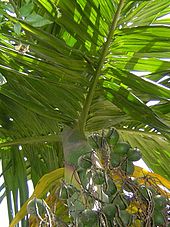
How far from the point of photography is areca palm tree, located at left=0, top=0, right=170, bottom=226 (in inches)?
63.3

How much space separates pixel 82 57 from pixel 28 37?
0.17m

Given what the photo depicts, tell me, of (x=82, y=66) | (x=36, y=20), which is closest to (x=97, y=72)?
(x=82, y=66)

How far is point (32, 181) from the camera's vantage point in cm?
225

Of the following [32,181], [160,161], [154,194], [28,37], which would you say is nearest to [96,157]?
[154,194]

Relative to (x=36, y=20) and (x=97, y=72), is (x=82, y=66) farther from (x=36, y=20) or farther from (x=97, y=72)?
(x=36, y=20)

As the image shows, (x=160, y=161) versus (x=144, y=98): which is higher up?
(x=144, y=98)

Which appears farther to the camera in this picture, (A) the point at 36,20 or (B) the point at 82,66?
(B) the point at 82,66

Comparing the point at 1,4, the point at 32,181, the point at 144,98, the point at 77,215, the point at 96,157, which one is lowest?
the point at 32,181

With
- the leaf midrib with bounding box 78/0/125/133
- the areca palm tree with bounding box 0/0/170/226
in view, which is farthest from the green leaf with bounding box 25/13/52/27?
the leaf midrib with bounding box 78/0/125/133

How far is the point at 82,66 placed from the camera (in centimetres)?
168

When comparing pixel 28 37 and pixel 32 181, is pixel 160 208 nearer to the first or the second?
pixel 28 37

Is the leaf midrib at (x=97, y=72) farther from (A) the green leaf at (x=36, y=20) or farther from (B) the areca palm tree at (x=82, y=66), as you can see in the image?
(A) the green leaf at (x=36, y=20)

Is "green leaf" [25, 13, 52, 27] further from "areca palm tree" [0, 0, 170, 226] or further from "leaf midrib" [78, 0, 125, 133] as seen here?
"leaf midrib" [78, 0, 125, 133]

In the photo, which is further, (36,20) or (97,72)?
(97,72)
